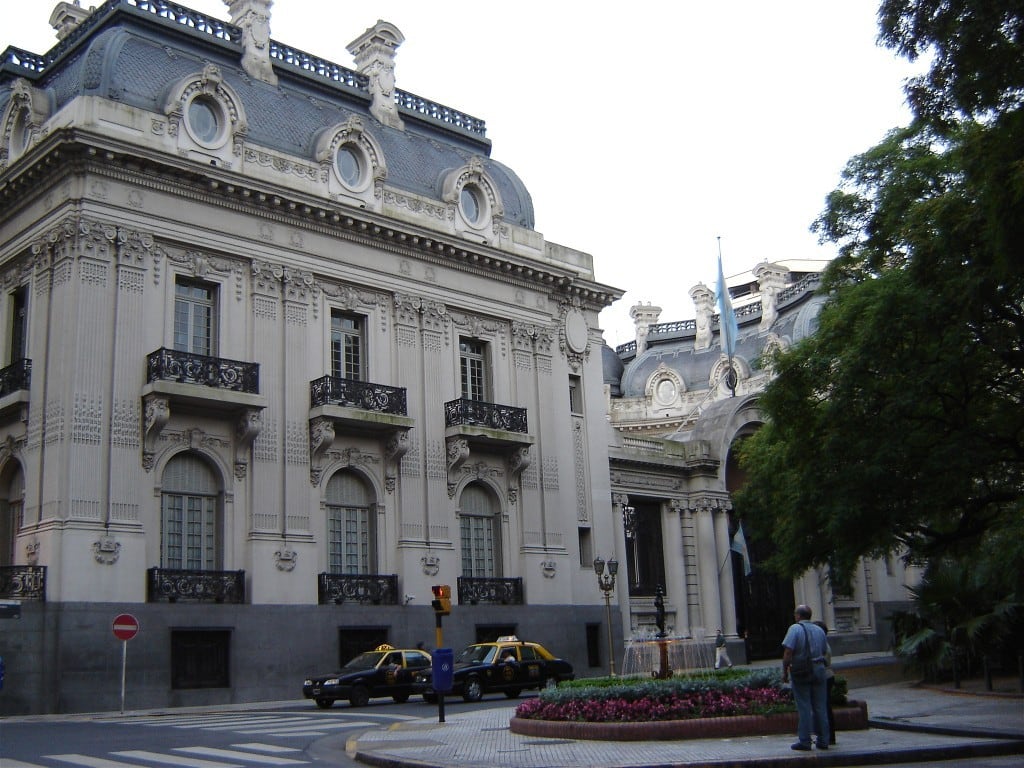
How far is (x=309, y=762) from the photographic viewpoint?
14.8 meters

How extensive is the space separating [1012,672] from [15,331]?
26872 millimetres

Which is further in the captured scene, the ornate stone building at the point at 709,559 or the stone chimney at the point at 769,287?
the stone chimney at the point at 769,287

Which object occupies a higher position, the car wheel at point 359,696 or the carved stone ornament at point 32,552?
the carved stone ornament at point 32,552

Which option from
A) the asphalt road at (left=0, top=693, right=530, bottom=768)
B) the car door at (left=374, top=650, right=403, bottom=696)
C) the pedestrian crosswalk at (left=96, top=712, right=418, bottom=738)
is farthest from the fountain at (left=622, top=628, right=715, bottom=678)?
the car door at (left=374, top=650, right=403, bottom=696)

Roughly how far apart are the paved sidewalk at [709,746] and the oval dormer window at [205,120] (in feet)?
59.4

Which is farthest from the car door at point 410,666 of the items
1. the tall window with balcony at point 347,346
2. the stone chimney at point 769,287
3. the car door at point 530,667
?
the stone chimney at point 769,287

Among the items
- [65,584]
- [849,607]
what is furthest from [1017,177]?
[849,607]

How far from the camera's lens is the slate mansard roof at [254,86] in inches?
1211

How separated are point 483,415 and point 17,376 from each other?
43.7 feet

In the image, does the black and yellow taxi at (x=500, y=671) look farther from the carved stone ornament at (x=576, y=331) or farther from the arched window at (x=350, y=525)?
the carved stone ornament at (x=576, y=331)

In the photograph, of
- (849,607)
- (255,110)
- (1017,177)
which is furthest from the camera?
(849,607)

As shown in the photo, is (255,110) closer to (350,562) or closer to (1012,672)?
(350,562)

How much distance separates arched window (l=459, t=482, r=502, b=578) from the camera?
1394 inches

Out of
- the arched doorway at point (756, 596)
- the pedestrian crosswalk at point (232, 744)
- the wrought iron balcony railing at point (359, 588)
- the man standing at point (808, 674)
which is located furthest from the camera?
the arched doorway at point (756, 596)
